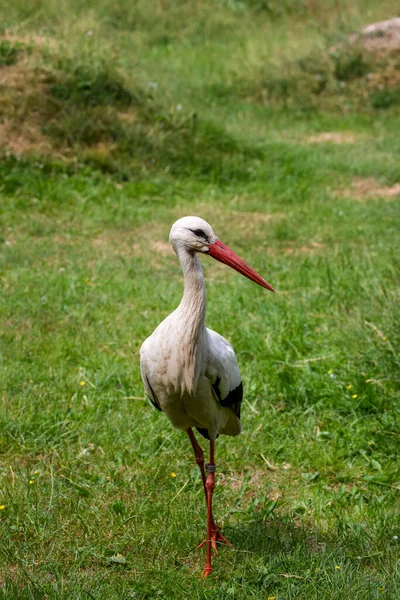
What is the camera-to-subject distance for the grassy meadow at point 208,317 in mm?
3365

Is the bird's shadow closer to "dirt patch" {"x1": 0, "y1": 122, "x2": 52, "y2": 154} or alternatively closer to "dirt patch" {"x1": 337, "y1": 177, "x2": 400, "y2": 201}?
"dirt patch" {"x1": 337, "y1": 177, "x2": 400, "y2": 201}

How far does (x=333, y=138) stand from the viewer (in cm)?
1134

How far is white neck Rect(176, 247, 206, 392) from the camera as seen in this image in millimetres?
3049

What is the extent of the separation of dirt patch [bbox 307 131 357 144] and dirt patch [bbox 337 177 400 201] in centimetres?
182

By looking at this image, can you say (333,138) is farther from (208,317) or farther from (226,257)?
(226,257)

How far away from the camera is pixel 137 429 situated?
14.2ft

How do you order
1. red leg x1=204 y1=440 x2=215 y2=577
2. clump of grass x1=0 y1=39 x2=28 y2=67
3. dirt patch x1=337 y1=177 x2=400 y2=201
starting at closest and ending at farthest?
red leg x1=204 y1=440 x2=215 y2=577 → dirt patch x1=337 y1=177 x2=400 y2=201 → clump of grass x1=0 y1=39 x2=28 y2=67

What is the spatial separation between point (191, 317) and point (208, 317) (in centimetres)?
258

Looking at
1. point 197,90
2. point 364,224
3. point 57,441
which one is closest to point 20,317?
point 57,441

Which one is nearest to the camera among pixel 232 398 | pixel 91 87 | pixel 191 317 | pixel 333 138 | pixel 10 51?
pixel 191 317

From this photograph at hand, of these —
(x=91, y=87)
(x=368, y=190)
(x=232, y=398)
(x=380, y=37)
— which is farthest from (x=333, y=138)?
(x=232, y=398)

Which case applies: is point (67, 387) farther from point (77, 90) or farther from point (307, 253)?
point (77, 90)

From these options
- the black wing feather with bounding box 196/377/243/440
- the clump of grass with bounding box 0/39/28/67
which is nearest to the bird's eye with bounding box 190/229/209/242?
the black wing feather with bounding box 196/377/243/440

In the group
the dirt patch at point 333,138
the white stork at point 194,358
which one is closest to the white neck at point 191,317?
the white stork at point 194,358
